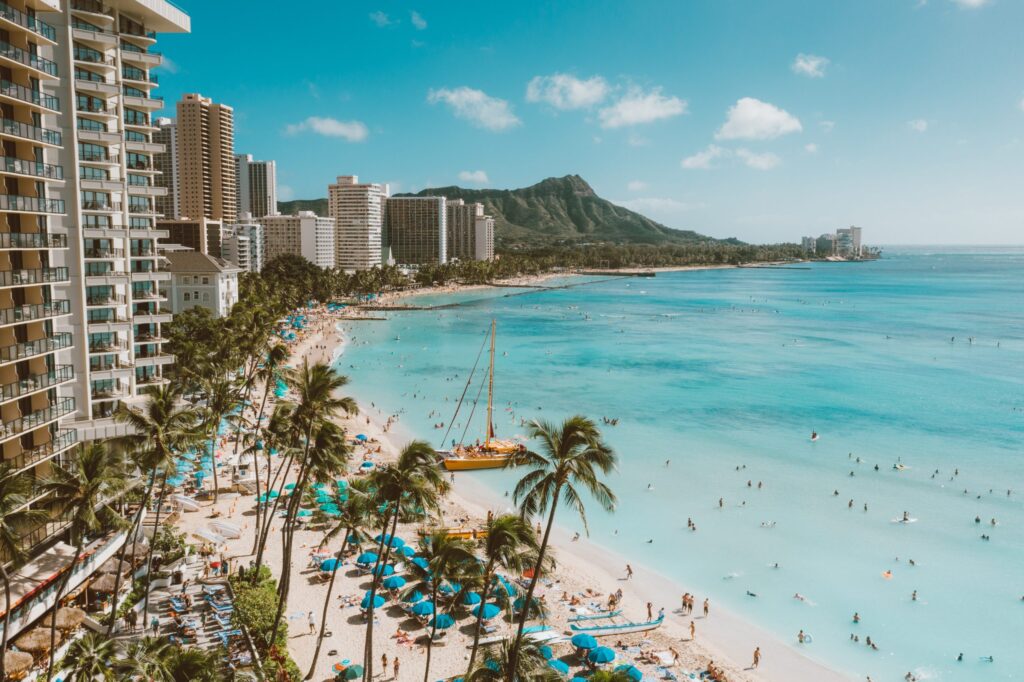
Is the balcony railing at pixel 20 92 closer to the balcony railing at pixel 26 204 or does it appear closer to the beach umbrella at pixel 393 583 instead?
the balcony railing at pixel 26 204

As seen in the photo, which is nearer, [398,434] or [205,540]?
[205,540]

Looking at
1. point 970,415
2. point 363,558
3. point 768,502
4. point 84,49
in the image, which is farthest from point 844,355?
point 84,49

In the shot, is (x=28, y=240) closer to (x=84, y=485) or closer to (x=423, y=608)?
(x=84, y=485)

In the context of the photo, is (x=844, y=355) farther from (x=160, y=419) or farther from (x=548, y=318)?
(x=160, y=419)

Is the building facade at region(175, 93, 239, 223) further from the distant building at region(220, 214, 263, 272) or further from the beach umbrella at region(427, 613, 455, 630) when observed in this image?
the beach umbrella at region(427, 613, 455, 630)

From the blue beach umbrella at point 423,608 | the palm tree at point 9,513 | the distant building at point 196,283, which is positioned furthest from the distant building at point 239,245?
the palm tree at point 9,513

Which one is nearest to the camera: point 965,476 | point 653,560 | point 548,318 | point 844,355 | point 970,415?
point 653,560

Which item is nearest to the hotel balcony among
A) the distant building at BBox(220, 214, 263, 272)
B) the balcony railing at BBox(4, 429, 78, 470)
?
the balcony railing at BBox(4, 429, 78, 470)
